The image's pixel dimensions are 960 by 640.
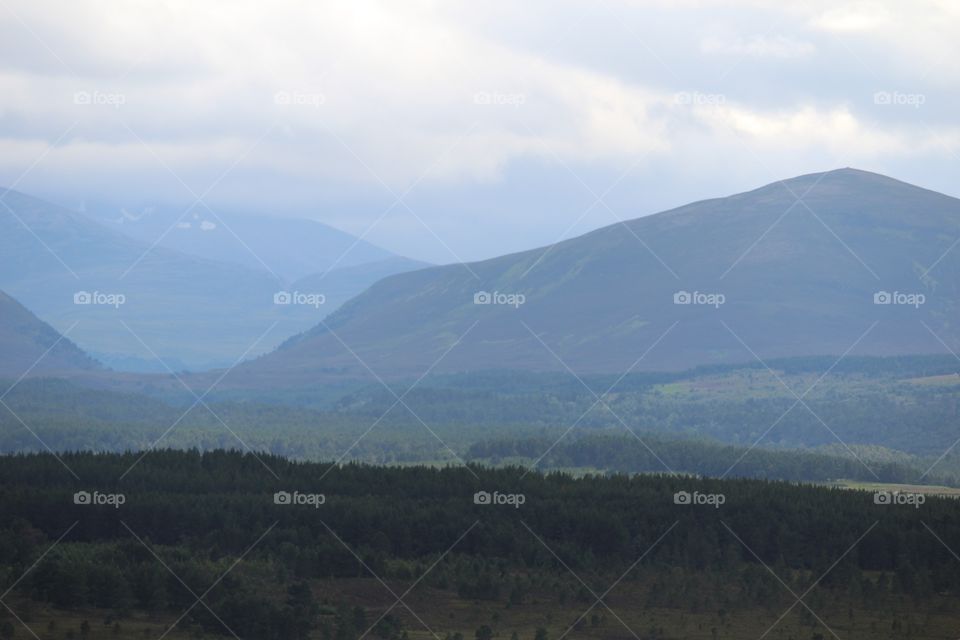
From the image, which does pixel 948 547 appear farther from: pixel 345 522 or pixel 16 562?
pixel 16 562

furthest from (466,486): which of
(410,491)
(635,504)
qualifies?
(635,504)

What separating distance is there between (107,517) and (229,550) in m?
12.2

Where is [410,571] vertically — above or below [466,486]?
below

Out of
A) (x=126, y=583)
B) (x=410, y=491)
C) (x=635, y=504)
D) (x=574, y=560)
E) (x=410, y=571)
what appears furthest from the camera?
(x=410, y=491)

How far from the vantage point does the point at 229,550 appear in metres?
105

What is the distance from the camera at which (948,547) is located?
113562 mm

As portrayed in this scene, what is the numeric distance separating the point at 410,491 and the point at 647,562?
92.6 feet

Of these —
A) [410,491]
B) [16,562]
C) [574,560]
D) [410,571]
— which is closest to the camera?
[16,562]

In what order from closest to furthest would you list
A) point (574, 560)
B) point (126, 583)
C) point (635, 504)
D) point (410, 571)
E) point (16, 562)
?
point (126, 583)
point (16, 562)
point (410, 571)
point (574, 560)
point (635, 504)

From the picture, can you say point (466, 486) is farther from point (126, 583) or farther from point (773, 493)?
point (126, 583)

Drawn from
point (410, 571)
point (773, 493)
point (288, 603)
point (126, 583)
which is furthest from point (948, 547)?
point (126, 583)

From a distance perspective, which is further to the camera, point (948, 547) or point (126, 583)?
point (948, 547)

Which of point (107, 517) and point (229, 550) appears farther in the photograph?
point (107, 517)

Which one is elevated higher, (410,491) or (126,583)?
(410,491)
